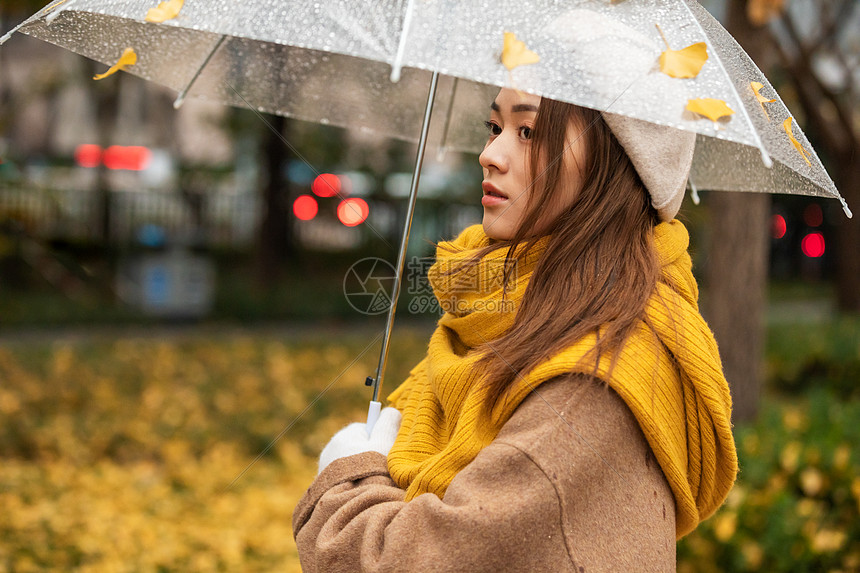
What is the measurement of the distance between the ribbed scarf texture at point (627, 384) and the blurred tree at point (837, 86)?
7081 millimetres

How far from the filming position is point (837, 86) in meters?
11.5

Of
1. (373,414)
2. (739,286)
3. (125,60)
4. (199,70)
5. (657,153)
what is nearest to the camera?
(657,153)

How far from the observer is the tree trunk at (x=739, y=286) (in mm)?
5391

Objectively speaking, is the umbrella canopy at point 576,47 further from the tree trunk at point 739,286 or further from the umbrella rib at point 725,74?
the tree trunk at point 739,286

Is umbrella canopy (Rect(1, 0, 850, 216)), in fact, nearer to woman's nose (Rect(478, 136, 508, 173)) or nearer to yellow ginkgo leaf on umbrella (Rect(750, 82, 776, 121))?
yellow ginkgo leaf on umbrella (Rect(750, 82, 776, 121))

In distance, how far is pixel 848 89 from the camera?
10.1 metres

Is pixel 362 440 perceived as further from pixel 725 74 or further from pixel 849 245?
pixel 849 245

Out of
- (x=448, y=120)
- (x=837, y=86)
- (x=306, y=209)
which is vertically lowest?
(x=306, y=209)

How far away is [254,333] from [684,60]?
8914 mm

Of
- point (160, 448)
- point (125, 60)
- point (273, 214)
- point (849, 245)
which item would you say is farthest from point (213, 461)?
point (849, 245)

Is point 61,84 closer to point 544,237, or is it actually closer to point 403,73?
point 403,73

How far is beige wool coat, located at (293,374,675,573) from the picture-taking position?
145 centimetres

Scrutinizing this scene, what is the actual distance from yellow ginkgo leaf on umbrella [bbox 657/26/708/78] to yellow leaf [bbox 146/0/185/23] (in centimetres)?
96

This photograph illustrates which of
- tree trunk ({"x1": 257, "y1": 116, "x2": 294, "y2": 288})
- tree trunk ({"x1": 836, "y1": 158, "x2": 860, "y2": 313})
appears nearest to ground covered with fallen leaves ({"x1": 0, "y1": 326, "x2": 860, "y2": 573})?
tree trunk ({"x1": 836, "y1": 158, "x2": 860, "y2": 313})
